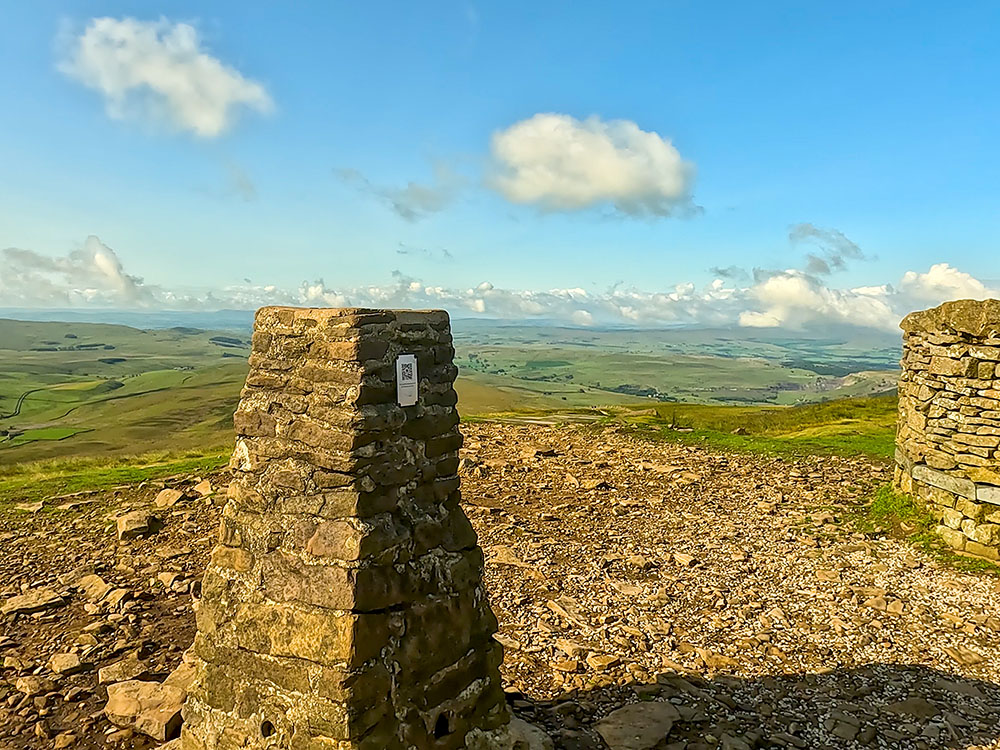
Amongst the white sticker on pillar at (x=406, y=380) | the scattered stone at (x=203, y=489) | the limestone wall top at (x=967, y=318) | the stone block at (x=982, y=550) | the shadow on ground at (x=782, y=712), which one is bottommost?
the shadow on ground at (x=782, y=712)

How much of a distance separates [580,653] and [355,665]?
474 centimetres

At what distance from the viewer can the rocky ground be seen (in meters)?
7.09

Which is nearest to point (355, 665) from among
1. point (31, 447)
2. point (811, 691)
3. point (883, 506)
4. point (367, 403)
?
point (367, 403)

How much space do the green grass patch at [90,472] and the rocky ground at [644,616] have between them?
4.23ft

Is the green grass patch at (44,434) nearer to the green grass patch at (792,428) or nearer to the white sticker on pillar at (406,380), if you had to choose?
the green grass patch at (792,428)

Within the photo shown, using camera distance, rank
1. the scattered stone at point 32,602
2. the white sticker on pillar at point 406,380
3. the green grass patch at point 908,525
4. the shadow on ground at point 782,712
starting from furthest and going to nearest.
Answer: the green grass patch at point 908,525 → the scattered stone at point 32,602 → the shadow on ground at point 782,712 → the white sticker on pillar at point 406,380

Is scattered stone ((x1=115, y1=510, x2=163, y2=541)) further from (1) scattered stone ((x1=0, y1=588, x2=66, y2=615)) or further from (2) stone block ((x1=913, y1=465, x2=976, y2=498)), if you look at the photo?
(2) stone block ((x1=913, y1=465, x2=976, y2=498))

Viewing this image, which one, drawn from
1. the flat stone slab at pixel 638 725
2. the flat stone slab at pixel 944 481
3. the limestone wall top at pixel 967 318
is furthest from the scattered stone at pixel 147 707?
the limestone wall top at pixel 967 318

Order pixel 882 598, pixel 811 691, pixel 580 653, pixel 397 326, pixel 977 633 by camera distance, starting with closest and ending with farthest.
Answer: pixel 397 326 < pixel 811 691 < pixel 580 653 < pixel 977 633 < pixel 882 598

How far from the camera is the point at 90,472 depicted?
18.3 m

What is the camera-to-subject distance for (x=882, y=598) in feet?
34.0

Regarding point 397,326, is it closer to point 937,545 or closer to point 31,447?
point 937,545

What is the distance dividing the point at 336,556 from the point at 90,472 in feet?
56.7

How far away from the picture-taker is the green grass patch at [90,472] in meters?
15.7
